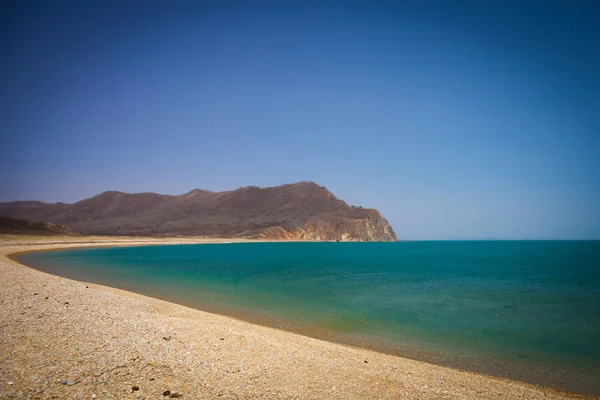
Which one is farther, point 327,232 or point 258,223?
point 327,232

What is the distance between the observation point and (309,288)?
2383 centimetres

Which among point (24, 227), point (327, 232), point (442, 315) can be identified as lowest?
point (442, 315)

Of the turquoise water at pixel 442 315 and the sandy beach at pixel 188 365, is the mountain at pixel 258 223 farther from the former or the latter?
the sandy beach at pixel 188 365

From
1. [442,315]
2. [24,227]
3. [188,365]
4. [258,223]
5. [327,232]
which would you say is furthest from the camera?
[327,232]

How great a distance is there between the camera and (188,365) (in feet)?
22.4

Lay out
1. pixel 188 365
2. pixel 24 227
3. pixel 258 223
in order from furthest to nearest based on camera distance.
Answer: pixel 258 223
pixel 24 227
pixel 188 365

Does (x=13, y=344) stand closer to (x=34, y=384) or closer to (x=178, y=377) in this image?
(x=34, y=384)

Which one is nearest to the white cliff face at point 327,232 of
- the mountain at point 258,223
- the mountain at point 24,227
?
the mountain at point 258,223

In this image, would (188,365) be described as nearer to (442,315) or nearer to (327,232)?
(442,315)

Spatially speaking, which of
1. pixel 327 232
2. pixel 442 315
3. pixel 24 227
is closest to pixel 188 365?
pixel 442 315

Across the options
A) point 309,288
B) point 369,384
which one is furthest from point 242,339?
point 309,288

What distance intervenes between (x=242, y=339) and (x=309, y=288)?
14798 mm

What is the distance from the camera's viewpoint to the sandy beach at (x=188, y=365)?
5.63 m

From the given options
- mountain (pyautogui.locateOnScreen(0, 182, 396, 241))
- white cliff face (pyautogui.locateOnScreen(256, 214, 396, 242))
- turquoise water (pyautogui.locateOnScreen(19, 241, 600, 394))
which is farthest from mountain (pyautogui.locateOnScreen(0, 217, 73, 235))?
white cliff face (pyautogui.locateOnScreen(256, 214, 396, 242))
